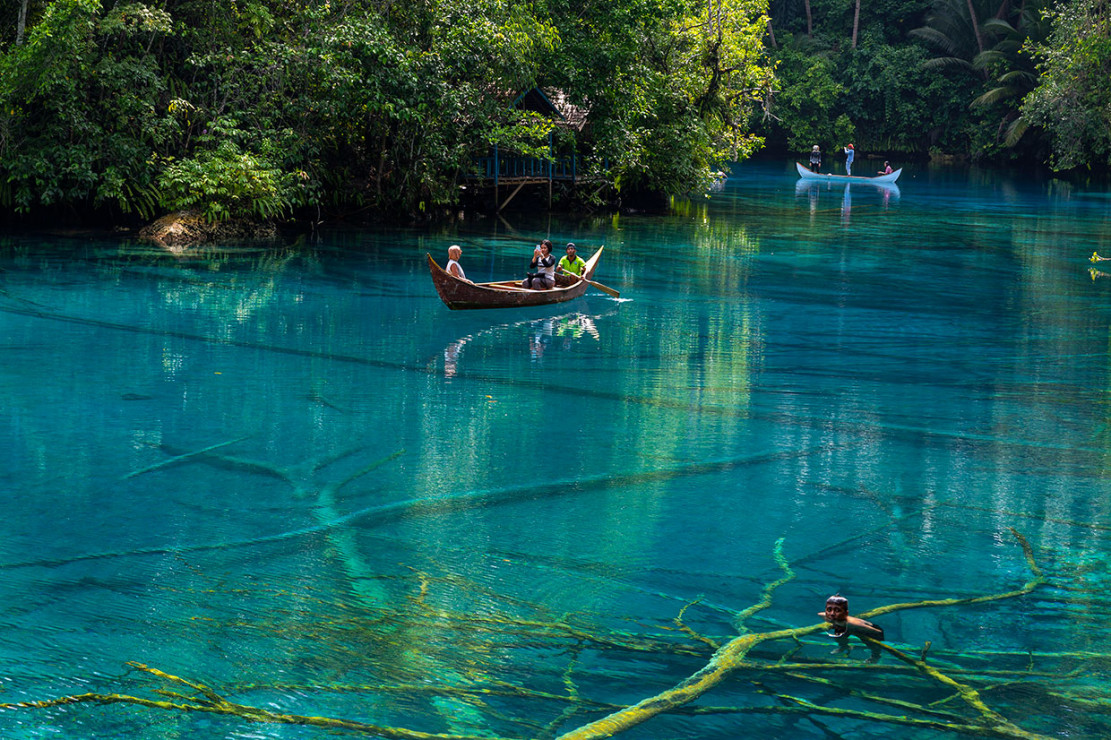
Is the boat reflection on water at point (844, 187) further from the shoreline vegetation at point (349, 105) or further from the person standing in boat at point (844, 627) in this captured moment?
the person standing in boat at point (844, 627)

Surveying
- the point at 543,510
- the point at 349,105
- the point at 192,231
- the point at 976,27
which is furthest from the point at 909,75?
the point at 543,510

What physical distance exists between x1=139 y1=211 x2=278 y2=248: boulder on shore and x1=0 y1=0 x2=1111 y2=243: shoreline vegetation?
51 millimetres

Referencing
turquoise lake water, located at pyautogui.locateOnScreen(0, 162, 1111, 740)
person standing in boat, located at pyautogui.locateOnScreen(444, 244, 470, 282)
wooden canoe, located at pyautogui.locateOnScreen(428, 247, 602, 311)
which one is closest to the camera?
Result: turquoise lake water, located at pyautogui.locateOnScreen(0, 162, 1111, 740)

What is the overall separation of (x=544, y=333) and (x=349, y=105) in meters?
12.5

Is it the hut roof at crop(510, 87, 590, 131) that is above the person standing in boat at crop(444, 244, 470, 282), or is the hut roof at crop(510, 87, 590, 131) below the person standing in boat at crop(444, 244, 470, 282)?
above

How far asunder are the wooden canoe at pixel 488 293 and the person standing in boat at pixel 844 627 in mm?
9851

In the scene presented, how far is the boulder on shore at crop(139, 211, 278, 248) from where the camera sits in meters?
24.0

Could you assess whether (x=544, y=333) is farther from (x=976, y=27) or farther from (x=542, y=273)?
(x=976, y=27)

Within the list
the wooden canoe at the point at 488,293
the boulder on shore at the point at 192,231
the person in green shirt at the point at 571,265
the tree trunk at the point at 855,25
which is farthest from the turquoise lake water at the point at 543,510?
the tree trunk at the point at 855,25

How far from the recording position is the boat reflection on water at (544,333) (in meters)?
14.0

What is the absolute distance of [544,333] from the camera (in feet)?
50.8

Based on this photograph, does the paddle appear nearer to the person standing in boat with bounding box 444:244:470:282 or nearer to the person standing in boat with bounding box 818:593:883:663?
the person standing in boat with bounding box 444:244:470:282

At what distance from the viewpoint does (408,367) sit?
522 inches

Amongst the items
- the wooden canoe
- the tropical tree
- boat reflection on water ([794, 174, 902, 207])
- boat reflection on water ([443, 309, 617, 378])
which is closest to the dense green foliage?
the tropical tree
